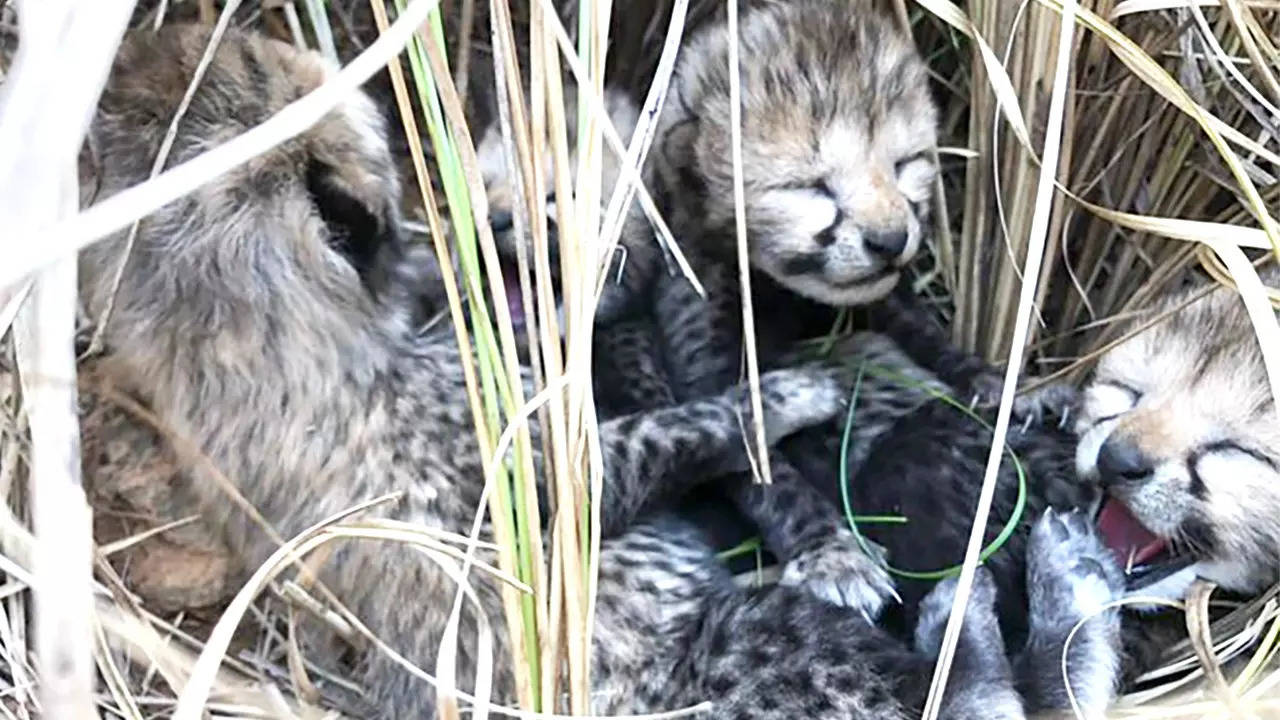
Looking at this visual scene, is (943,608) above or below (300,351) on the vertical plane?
below

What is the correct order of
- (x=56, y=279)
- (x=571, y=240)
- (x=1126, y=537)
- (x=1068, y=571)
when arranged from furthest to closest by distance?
1. (x=1126, y=537)
2. (x=1068, y=571)
3. (x=571, y=240)
4. (x=56, y=279)

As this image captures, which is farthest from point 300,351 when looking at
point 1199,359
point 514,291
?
point 1199,359

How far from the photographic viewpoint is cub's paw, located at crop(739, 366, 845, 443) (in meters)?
2.22

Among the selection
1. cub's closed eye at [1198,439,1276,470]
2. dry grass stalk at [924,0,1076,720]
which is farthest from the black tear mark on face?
cub's closed eye at [1198,439,1276,470]

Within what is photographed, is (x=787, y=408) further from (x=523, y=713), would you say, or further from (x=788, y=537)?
(x=523, y=713)

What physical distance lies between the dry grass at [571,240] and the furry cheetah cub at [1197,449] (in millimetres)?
83

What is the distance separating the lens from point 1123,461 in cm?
190

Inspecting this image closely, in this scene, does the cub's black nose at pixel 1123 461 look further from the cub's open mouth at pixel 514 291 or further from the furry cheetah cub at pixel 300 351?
the cub's open mouth at pixel 514 291

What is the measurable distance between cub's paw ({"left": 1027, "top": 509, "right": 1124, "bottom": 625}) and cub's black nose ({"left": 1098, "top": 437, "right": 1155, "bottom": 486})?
0.12m

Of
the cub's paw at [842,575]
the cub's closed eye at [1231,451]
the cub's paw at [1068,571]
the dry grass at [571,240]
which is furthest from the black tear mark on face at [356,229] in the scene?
the cub's closed eye at [1231,451]

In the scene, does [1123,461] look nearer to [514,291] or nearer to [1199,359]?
[1199,359]

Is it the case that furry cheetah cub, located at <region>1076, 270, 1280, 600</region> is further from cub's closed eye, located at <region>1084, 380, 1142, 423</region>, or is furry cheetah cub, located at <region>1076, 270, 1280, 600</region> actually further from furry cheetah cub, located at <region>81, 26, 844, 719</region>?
furry cheetah cub, located at <region>81, 26, 844, 719</region>

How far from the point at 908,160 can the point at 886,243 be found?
176 millimetres

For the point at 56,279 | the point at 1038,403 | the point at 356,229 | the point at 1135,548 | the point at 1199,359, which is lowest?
the point at 1135,548
